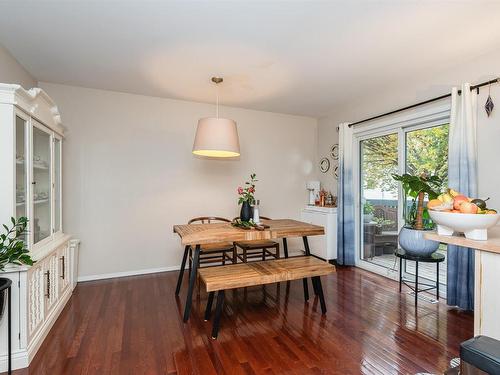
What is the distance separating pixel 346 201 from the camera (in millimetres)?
3881

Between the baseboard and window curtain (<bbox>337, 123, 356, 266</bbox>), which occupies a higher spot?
window curtain (<bbox>337, 123, 356, 266</bbox>)

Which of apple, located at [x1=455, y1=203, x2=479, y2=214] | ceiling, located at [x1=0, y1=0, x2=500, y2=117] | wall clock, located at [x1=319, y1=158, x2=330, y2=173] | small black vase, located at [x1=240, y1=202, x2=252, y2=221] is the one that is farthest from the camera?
wall clock, located at [x1=319, y1=158, x2=330, y2=173]

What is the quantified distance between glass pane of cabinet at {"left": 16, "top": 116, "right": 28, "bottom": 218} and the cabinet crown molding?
0.42 feet

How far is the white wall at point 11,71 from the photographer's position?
2380mm

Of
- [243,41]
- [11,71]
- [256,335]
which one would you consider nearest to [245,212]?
[256,335]

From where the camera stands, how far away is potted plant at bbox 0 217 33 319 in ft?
5.49

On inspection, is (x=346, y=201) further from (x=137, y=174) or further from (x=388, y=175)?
(x=137, y=174)

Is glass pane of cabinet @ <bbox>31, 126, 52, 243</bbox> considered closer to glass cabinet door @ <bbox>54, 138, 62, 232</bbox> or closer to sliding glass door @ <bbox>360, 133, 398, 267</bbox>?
glass cabinet door @ <bbox>54, 138, 62, 232</bbox>

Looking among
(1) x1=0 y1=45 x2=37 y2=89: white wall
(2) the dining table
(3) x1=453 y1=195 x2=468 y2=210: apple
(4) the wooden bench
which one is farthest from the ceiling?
(4) the wooden bench

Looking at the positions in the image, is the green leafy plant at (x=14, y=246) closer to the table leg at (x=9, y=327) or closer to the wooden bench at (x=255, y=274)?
the table leg at (x=9, y=327)

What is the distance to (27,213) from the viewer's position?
6.58ft

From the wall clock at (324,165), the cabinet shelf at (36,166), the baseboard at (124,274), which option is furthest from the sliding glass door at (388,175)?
the cabinet shelf at (36,166)

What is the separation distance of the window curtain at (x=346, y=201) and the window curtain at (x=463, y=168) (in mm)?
1371

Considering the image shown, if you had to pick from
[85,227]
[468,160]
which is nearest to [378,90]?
[468,160]
